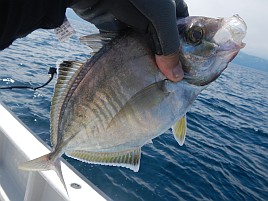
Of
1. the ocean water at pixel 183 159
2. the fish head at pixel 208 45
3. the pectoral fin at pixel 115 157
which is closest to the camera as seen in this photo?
the fish head at pixel 208 45

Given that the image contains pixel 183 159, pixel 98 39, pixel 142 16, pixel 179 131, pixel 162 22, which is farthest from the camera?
pixel 183 159

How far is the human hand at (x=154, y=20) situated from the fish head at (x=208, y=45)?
A: 7 cm

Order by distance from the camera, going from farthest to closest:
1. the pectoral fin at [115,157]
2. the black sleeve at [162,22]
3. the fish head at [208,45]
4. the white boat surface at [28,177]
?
the white boat surface at [28,177], the pectoral fin at [115,157], the fish head at [208,45], the black sleeve at [162,22]

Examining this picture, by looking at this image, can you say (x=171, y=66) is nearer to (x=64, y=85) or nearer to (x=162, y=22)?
(x=162, y=22)

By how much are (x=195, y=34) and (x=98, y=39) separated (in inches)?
19.8

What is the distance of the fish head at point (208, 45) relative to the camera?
5.20 feet

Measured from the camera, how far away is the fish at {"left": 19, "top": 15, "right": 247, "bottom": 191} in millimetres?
1624

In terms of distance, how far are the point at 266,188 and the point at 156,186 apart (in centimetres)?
407

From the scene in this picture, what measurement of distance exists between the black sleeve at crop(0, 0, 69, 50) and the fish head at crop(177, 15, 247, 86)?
70 cm

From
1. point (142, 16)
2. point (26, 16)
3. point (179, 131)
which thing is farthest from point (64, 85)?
point (179, 131)

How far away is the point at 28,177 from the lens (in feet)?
13.5

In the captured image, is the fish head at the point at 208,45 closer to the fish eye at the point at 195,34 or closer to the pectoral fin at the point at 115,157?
the fish eye at the point at 195,34


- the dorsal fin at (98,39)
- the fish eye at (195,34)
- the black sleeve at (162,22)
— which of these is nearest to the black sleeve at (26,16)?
the dorsal fin at (98,39)

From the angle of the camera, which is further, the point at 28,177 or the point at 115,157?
the point at 28,177
